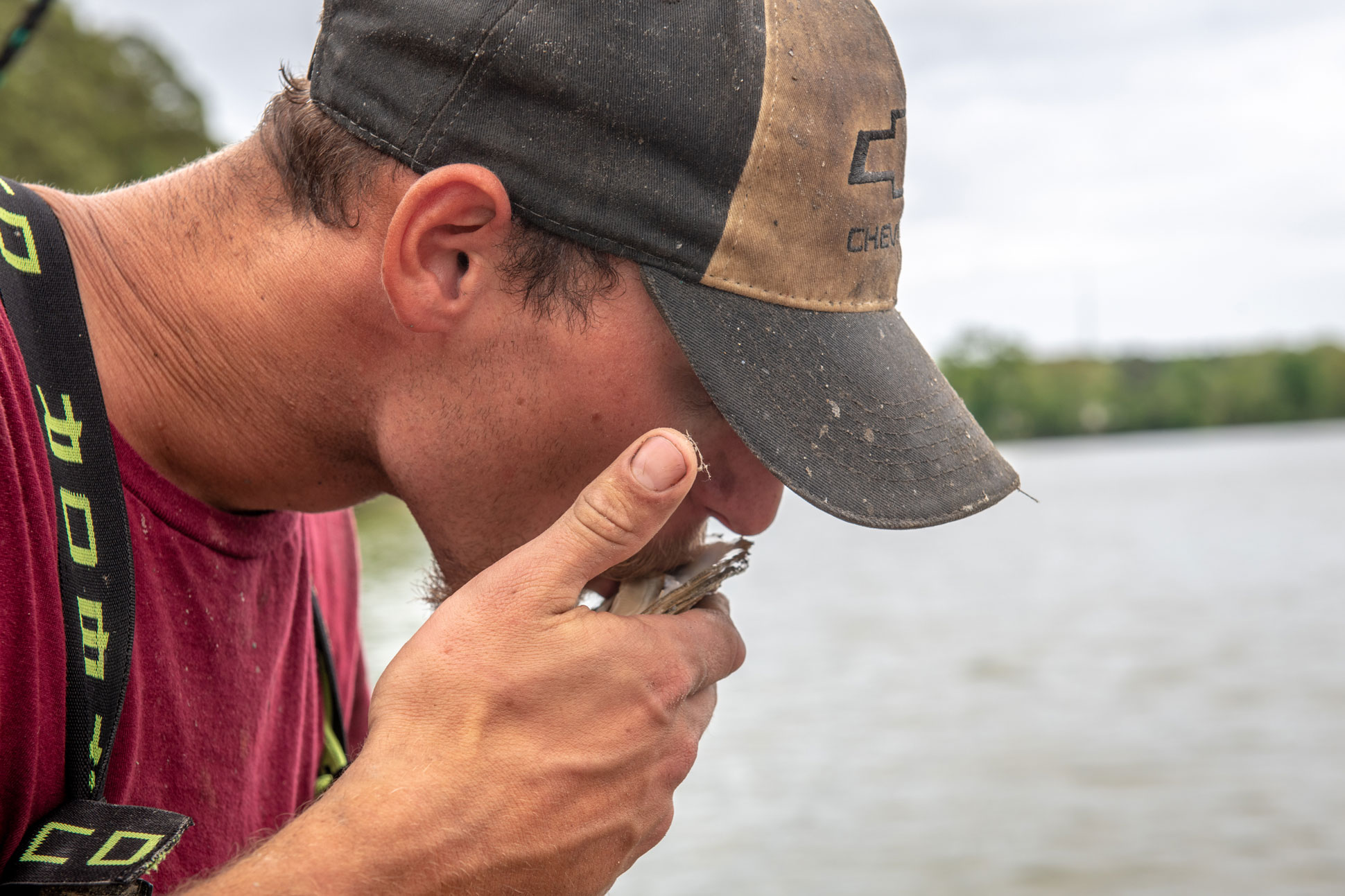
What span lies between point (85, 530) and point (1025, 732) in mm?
12003

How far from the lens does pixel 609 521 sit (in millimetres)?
1882

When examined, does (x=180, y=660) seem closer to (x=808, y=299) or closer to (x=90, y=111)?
(x=808, y=299)

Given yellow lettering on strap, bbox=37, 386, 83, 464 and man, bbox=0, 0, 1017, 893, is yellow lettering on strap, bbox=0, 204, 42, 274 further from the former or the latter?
yellow lettering on strap, bbox=37, 386, 83, 464

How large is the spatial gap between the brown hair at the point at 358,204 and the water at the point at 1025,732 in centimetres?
528

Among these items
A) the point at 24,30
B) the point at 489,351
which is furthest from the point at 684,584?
the point at 24,30

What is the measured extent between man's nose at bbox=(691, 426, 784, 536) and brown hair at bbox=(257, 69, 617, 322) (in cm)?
37

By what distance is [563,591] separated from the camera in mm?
1912

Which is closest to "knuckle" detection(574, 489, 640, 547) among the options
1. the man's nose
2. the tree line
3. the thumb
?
the thumb

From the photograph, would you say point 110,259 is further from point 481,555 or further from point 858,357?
point 858,357

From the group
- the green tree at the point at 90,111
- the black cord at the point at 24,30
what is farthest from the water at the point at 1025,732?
the green tree at the point at 90,111

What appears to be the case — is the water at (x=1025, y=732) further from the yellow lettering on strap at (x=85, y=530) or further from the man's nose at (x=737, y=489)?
the yellow lettering on strap at (x=85, y=530)

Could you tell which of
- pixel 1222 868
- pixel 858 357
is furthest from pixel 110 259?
pixel 1222 868

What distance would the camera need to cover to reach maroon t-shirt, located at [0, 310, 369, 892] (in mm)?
1704

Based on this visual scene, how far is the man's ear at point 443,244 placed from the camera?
1938 mm
